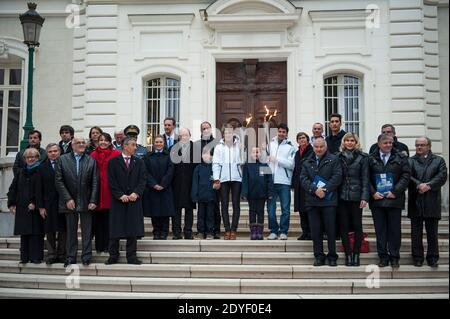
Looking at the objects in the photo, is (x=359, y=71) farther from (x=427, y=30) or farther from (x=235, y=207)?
(x=235, y=207)

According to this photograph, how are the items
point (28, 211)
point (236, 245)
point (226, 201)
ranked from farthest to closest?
point (226, 201), point (236, 245), point (28, 211)

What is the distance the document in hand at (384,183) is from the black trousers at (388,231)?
10.7 inches

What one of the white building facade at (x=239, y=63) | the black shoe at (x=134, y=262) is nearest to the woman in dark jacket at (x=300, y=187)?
the black shoe at (x=134, y=262)

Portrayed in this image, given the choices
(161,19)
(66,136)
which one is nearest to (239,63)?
(161,19)

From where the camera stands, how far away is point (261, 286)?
7363mm

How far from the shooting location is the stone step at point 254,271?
25.1 ft

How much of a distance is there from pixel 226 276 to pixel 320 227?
1.58m

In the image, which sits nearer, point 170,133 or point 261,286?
point 261,286

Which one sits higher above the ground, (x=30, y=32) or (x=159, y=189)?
(x=30, y=32)

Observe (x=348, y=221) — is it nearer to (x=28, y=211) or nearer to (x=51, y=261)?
(x=51, y=261)

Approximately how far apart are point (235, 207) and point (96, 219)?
2306 mm

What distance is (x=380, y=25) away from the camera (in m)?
13.1

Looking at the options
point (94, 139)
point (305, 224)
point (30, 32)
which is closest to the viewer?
point (305, 224)
